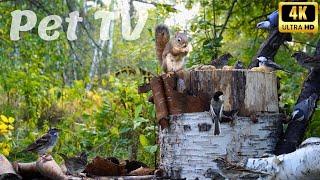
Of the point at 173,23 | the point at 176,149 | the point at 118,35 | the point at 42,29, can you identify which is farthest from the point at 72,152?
the point at 118,35

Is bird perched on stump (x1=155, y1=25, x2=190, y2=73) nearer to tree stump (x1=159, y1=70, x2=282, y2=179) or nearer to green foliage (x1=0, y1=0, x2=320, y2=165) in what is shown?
tree stump (x1=159, y1=70, x2=282, y2=179)

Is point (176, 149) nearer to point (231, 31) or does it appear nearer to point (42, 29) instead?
point (231, 31)

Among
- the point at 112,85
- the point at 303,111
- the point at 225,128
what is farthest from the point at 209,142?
the point at 112,85

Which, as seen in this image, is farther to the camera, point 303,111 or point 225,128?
point 303,111

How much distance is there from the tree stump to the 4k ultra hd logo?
78 centimetres

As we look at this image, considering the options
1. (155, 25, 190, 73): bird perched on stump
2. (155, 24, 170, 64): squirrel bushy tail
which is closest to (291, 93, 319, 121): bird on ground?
(155, 25, 190, 73): bird perched on stump

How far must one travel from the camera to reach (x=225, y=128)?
98.6 inches

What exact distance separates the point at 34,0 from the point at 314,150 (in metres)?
5.99

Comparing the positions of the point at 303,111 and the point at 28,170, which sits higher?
the point at 303,111

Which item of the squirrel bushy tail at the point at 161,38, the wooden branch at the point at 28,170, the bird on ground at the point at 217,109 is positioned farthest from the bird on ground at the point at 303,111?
the wooden branch at the point at 28,170

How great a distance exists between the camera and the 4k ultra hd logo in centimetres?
337

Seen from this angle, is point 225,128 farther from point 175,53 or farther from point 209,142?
point 175,53

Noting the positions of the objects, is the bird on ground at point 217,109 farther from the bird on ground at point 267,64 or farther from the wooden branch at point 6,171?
the wooden branch at point 6,171

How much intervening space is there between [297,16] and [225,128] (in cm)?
136
